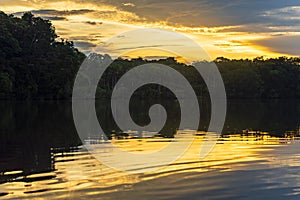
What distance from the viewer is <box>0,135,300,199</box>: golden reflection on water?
10.0m

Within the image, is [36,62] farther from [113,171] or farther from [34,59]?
[113,171]

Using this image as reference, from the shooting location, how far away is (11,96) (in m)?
73.6

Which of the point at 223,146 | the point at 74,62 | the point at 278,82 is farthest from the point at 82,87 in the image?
the point at 223,146

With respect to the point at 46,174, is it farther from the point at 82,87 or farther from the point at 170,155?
the point at 82,87

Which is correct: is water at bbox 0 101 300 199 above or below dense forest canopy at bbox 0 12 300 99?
below

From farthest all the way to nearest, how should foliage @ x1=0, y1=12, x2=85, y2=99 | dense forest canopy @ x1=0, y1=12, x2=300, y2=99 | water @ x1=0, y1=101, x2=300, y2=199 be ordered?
foliage @ x1=0, y1=12, x2=85, y2=99
dense forest canopy @ x1=0, y1=12, x2=300, y2=99
water @ x1=0, y1=101, x2=300, y2=199

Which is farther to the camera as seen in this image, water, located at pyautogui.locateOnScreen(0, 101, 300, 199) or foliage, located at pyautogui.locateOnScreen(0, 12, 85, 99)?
foliage, located at pyautogui.locateOnScreen(0, 12, 85, 99)

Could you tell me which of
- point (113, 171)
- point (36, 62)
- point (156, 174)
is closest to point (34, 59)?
point (36, 62)

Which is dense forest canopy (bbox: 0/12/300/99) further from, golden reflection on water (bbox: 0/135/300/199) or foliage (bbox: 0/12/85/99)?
golden reflection on water (bbox: 0/135/300/199)

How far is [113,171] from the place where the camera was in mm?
12320

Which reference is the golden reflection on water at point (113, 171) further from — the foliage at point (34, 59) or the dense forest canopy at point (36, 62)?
the foliage at point (34, 59)

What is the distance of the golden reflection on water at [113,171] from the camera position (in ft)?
32.9

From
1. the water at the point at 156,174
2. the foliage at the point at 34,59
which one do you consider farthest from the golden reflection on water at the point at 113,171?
the foliage at the point at 34,59

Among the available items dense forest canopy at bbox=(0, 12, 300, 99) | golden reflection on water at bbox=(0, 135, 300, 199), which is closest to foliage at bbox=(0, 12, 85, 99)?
dense forest canopy at bbox=(0, 12, 300, 99)
